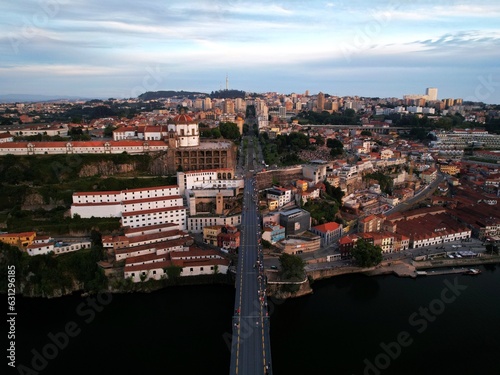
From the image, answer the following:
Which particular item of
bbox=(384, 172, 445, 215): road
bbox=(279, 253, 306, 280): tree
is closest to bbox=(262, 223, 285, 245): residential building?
bbox=(279, 253, 306, 280): tree

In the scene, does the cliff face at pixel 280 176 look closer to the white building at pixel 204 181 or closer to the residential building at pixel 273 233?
the white building at pixel 204 181

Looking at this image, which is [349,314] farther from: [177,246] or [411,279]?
[177,246]

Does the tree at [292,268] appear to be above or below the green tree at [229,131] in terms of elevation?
below

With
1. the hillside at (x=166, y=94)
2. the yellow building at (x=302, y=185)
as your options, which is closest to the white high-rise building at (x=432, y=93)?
the hillside at (x=166, y=94)

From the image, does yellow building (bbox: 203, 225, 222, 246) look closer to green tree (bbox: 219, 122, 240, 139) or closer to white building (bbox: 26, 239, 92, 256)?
white building (bbox: 26, 239, 92, 256)

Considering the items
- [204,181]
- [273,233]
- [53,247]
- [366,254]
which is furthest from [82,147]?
[366,254]
